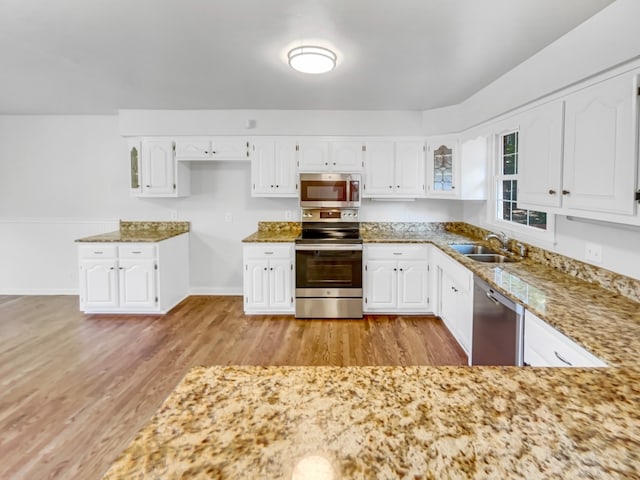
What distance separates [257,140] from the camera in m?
4.38

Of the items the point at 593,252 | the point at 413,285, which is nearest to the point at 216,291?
the point at 413,285

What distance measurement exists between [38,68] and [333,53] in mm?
2463

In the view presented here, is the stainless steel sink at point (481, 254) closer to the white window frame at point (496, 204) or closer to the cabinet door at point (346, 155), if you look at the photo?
the white window frame at point (496, 204)

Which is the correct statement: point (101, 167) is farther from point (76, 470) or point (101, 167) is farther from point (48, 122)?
point (76, 470)

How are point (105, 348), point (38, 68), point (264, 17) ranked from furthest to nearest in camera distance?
1. point (105, 348)
2. point (38, 68)
3. point (264, 17)

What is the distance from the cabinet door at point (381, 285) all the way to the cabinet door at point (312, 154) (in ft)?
4.32

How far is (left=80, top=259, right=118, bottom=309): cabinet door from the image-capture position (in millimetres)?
4098

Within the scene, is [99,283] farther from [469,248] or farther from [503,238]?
[503,238]

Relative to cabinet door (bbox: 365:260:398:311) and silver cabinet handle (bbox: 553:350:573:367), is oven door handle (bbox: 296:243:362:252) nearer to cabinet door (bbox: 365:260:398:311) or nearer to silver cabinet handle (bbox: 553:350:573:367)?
cabinet door (bbox: 365:260:398:311)

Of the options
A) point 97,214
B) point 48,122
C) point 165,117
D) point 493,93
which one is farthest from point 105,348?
point 493,93

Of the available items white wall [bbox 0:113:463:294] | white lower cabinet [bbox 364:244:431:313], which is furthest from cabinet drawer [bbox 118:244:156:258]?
A: white lower cabinet [bbox 364:244:431:313]

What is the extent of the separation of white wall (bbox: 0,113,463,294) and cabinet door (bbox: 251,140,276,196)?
41cm

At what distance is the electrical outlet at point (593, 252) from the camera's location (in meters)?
2.24

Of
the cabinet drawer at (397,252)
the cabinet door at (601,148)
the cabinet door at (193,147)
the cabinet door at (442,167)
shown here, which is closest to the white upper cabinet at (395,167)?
the cabinet door at (442,167)
